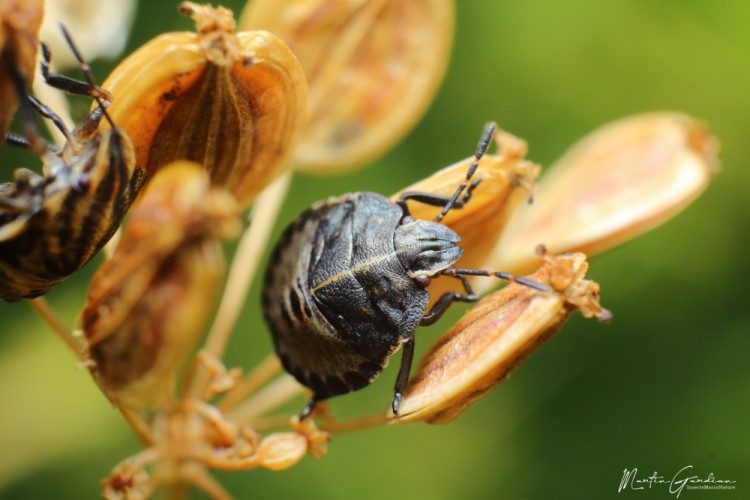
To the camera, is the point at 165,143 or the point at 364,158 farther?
the point at 364,158

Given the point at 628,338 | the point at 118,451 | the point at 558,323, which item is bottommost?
the point at 118,451

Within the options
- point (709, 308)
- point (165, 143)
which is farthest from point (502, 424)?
point (165, 143)

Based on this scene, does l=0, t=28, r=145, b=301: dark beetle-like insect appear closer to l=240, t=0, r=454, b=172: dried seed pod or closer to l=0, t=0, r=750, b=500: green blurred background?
l=240, t=0, r=454, b=172: dried seed pod

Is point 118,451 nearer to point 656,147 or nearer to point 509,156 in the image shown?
point 509,156

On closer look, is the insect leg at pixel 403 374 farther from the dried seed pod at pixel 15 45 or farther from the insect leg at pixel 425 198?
the dried seed pod at pixel 15 45

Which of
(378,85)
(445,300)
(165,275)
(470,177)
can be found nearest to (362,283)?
(445,300)

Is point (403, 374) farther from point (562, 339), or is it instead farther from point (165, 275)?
point (562, 339)
